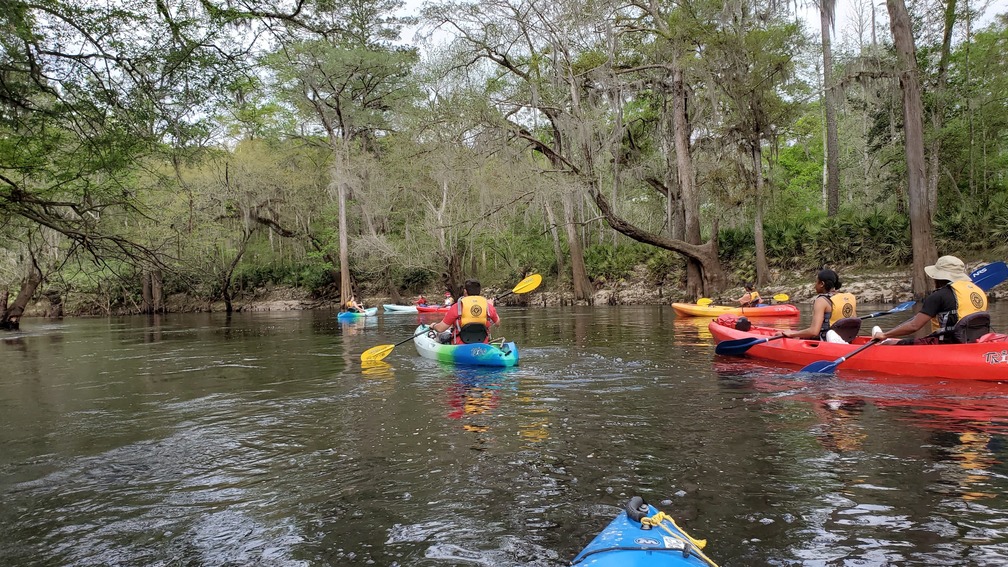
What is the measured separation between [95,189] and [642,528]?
8.72 m

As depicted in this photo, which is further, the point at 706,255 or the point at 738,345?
the point at 706,255

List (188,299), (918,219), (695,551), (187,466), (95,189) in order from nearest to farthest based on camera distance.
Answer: (695,551) < (187,466) < (95,189) < (918,219) < (188,299)

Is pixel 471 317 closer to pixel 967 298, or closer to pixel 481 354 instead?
pixel 481 354

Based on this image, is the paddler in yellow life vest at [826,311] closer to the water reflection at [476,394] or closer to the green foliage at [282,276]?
the water reflection at [476,394]

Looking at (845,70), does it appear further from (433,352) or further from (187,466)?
(187,466)

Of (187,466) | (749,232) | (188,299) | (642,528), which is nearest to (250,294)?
(188,299)

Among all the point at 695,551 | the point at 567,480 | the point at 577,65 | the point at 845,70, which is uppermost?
the point at 577,65

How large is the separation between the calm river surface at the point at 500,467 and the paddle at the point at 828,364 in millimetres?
239

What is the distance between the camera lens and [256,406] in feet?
23.9

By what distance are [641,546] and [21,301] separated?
2554cm

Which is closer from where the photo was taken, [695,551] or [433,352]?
[695,551]

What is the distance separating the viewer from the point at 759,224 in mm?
22688

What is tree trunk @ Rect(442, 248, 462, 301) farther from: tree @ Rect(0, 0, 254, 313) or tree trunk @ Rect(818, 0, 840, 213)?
tree @ Rect(0, 0, 254, 313)

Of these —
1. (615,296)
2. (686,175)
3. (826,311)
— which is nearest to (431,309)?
(615,296)
